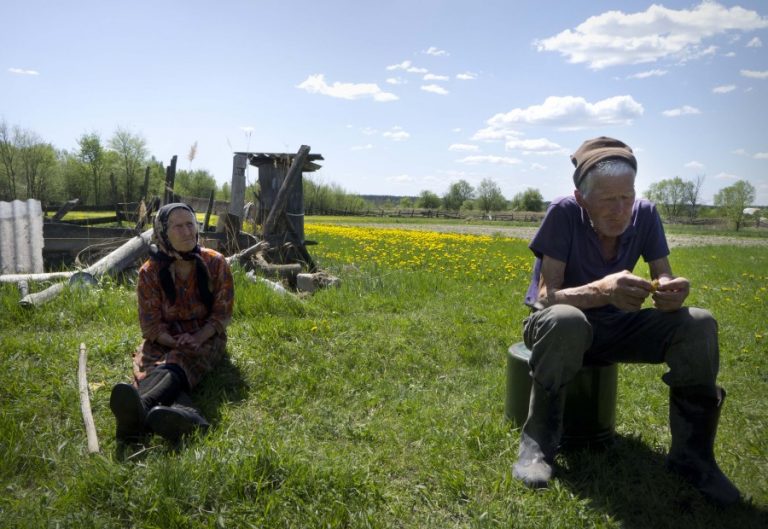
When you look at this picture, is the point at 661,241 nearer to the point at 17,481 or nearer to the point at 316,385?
the point at 316,385

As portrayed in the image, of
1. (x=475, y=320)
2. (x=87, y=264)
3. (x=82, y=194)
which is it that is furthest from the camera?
(x=82, y=194)

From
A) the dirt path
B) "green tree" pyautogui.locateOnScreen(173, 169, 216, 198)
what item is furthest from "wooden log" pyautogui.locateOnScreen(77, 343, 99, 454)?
"green tree" pyautogui.locateOnScreen(173, 169, 216, 198)

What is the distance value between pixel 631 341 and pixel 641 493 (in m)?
0.71

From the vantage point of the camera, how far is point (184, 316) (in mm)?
3777

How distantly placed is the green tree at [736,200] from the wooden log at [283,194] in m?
49.0

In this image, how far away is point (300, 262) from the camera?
322 inches

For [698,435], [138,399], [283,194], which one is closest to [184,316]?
[138,399]

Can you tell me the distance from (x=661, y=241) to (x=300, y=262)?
5887 millimetres

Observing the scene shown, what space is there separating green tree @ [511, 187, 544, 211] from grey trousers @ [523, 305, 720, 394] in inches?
3546

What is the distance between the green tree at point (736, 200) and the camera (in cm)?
4890

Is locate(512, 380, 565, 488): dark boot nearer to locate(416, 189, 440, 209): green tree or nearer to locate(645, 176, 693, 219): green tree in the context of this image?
locate(645, 176, 693, 219): green tree

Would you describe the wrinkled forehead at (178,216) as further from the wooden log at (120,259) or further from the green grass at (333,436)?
the wooden log at (120,259)

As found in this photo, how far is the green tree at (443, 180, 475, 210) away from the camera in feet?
321

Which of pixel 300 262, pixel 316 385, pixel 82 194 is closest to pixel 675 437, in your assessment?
pixel 316 385
